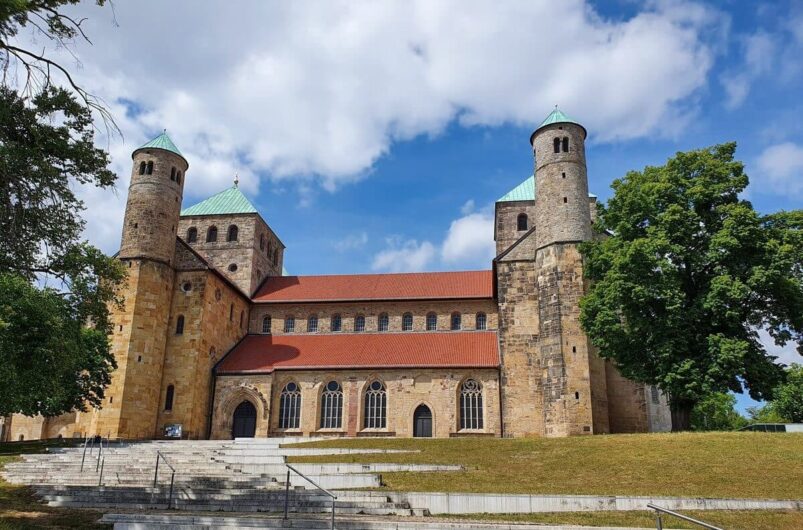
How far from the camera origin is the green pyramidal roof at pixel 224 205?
51469mm

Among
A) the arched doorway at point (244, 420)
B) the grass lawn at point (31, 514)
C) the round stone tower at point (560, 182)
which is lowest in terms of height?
the grass lawn at point (31, 514)

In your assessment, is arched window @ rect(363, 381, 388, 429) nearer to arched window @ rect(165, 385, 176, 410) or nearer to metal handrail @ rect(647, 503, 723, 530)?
arched window @ rect(165, 385, 176, 410)

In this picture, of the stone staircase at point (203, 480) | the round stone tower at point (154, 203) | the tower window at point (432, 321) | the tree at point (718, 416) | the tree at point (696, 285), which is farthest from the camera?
the tree at point (718, 416)

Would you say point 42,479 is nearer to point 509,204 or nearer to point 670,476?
point 670,476

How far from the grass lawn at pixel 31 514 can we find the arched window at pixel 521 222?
126ft

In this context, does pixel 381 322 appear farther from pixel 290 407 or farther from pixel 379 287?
pixel 290 407

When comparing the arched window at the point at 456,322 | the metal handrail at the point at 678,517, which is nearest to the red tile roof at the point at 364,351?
the arched window at the point at 456,322

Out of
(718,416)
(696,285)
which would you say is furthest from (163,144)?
(718,416)

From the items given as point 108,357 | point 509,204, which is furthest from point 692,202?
point 108,357

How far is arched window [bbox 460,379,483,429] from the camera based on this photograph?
124ft

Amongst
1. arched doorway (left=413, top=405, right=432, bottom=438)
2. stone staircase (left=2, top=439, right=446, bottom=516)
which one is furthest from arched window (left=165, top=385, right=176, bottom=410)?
arched doorway (left=413, top=405, right=432, bottom=438)

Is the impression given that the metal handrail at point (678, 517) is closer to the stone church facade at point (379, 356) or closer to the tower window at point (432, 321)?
the stone church facade at point (379, 356)

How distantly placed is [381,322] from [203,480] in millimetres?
25966

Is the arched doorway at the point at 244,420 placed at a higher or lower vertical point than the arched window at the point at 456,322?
lower
